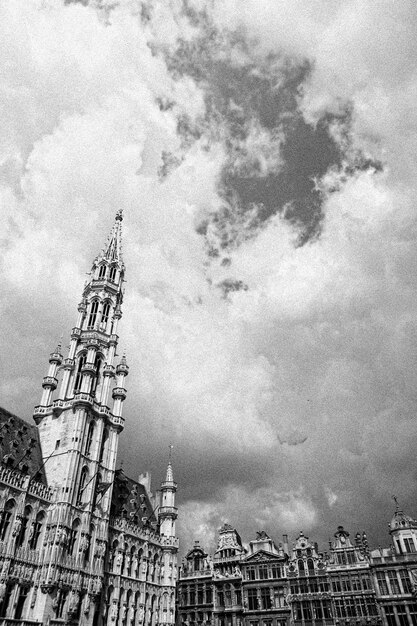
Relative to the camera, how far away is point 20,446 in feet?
182

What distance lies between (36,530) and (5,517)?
4.76 m

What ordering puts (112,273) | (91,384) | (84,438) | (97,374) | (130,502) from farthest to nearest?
(112,273) → (130,502) → (97,374) → (91,384) → (84,438)

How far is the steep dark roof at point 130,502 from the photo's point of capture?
67438 millimetres

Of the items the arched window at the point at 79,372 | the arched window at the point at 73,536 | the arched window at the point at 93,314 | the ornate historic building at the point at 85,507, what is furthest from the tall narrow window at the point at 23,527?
the arched window at the point at 93,314

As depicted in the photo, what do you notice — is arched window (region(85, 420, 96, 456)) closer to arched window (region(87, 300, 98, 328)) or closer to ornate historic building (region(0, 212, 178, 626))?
ornate historic building (region(0, 212, 178, 626))

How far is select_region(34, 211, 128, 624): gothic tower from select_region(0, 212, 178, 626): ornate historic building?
5.3 inches

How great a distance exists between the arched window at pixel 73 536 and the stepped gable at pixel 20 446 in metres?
5.93

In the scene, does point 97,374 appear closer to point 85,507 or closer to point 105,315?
point 105,315

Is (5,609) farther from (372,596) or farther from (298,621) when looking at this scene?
(372,596)

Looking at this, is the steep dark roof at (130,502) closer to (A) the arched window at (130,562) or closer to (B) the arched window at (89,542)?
(A) the arched window at (130,562)

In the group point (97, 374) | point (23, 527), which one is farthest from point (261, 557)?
point (23, 527)

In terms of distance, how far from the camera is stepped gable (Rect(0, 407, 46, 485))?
172 ft

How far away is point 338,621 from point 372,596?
5.44 m

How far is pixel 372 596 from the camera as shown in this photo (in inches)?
2356
